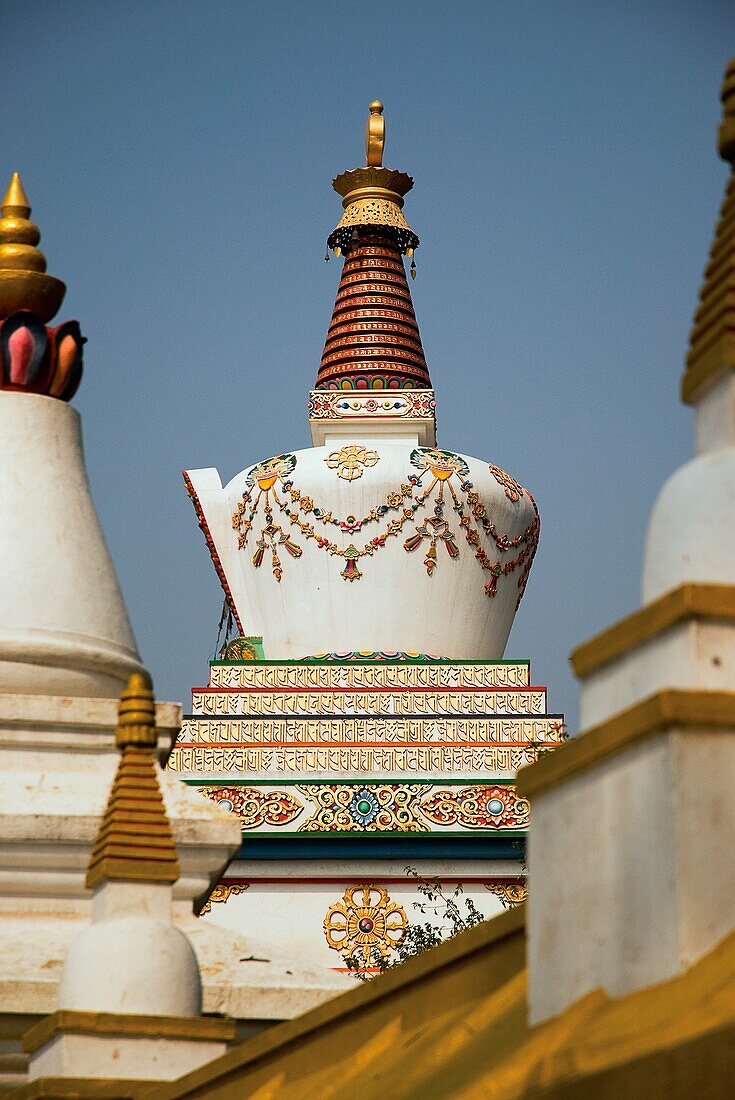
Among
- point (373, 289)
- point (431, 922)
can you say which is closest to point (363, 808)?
point (431, 922)

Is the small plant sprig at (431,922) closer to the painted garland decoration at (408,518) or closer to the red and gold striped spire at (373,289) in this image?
the painted garland decoration at (408,518)

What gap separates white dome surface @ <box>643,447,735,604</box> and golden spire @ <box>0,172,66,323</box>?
6.38 metres

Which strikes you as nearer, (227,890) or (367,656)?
(227,890)

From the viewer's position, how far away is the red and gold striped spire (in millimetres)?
25266

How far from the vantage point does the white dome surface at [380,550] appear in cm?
2319

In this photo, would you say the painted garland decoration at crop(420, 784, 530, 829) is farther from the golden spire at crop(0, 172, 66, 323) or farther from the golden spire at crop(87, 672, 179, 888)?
the golden spire at crop(87, 672, 179, 888)

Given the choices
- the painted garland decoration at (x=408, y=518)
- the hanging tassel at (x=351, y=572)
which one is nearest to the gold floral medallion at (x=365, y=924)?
the hanging tassel at (x=351, y=572)

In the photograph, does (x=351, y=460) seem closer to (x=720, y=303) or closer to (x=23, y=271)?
(x=23, y=271)

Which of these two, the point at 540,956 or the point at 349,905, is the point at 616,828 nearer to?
the point at 540,956

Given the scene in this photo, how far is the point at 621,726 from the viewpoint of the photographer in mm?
3557

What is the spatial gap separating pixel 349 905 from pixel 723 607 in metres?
15.0

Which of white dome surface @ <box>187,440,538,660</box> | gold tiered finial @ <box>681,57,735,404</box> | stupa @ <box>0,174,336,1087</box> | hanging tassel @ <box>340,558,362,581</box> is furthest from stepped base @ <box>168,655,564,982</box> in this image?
gold tiered finial @ <box>681,57,735,404</box>

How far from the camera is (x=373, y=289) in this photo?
84.8ft

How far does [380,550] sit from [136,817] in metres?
16.5
